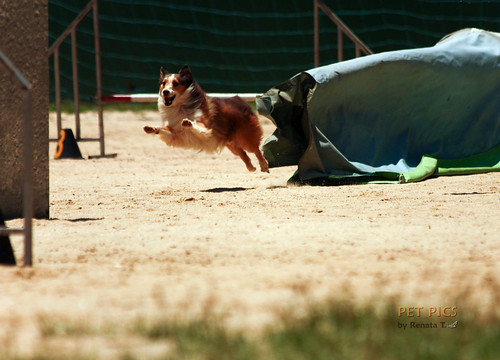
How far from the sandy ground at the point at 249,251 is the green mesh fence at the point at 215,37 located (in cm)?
671

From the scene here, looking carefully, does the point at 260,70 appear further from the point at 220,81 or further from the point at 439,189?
the point at 439,189

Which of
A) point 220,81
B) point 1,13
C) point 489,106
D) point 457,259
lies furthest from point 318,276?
point 220,81

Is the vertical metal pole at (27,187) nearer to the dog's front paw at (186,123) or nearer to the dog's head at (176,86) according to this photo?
the dog's front paw at (186,123)

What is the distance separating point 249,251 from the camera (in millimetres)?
4445

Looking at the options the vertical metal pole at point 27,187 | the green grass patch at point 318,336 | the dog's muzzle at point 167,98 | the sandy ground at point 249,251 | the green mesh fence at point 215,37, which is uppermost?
the green mesh fence at point 215,37

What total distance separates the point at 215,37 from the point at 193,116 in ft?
21.9

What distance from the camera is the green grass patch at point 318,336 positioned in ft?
8.46

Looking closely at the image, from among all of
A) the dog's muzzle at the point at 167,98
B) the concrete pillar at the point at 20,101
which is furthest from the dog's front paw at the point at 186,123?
the concrete pillar at the point at 20,101

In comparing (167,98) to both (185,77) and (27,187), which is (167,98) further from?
(27,187)

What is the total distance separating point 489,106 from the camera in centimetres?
838

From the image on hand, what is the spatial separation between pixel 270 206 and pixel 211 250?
182 centimetres

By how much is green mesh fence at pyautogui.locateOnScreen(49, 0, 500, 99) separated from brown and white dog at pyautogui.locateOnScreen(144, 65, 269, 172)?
232 inches

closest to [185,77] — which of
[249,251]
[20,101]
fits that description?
[20,101]

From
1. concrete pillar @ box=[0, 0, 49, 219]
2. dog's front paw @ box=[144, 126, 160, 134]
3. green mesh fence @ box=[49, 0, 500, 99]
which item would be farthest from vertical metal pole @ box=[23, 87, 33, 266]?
green mesh fence @ box=[49, 0, 500, 99]
